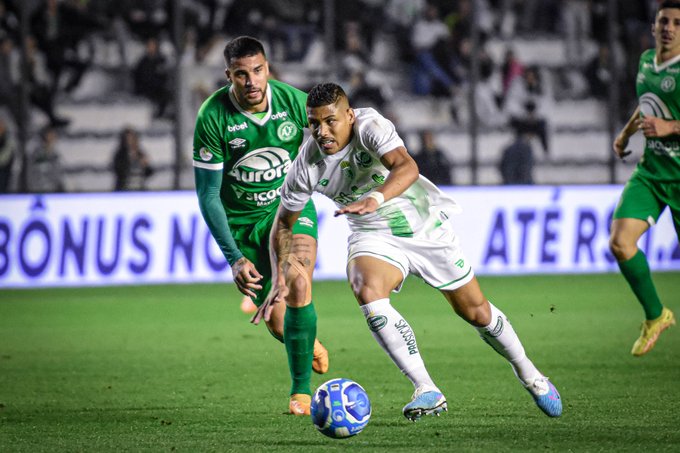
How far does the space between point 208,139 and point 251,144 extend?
26cm

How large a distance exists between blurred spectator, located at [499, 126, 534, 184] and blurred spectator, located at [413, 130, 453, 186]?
0.85m

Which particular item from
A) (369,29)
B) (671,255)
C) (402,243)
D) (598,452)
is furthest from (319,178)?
(369,29)

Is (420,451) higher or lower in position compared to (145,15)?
lower

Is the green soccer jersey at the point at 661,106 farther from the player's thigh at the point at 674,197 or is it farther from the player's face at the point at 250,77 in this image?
the player's face at the point at 250,77

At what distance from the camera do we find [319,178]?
6.11 metres

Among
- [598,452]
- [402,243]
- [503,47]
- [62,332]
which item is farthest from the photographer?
[503,47]

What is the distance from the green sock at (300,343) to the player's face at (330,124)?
3.42 feet

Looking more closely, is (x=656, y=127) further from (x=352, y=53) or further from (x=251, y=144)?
(x=352, y=53)

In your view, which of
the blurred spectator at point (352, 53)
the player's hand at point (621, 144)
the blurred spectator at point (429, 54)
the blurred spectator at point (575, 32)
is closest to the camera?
the player's hand at point (621, 144)

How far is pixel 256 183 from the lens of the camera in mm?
7141

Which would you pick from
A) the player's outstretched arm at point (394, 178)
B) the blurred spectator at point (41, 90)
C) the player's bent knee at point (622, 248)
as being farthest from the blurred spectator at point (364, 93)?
the player's outstretched arm at point (394, 178)

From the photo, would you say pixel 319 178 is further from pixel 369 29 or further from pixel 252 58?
pixel 369 29

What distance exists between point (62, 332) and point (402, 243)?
17.3 feet

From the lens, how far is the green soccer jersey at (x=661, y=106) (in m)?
7.62
